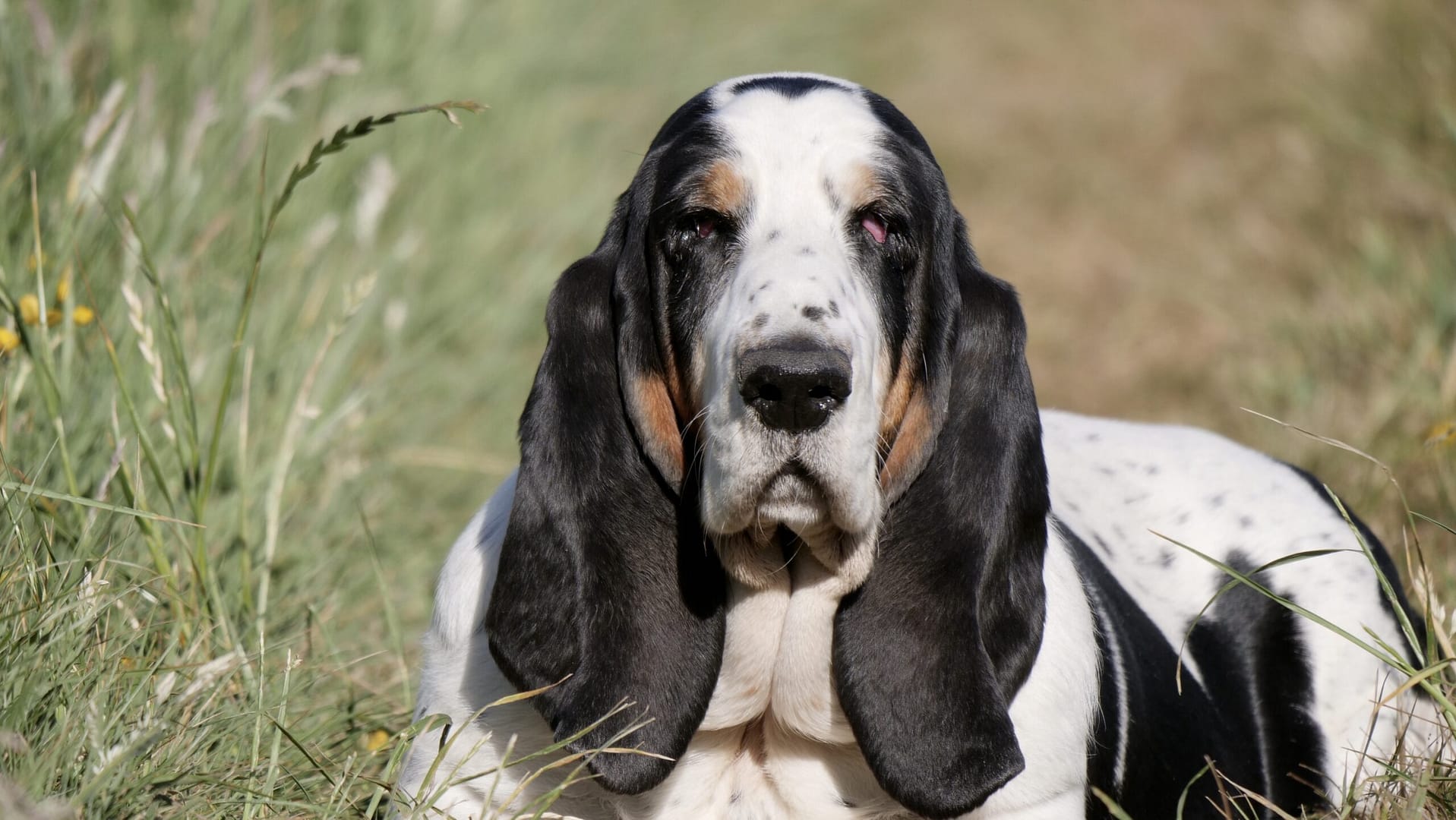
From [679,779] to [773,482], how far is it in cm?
74

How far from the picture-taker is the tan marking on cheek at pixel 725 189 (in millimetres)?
3061

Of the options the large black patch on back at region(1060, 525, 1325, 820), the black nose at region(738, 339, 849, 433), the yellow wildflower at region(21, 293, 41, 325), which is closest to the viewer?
the black nose at region(738, 339, 849, 433)

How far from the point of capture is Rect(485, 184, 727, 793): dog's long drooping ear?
2.99 metres

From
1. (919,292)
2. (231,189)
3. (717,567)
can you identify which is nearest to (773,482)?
(717,567)

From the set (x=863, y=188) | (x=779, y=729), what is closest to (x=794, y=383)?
(x=863, y=188)

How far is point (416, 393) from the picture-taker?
614 cm

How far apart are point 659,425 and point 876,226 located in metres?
0.61

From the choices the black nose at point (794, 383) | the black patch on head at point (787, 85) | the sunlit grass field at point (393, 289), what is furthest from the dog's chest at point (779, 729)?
the black patch on head at point (787, 85)

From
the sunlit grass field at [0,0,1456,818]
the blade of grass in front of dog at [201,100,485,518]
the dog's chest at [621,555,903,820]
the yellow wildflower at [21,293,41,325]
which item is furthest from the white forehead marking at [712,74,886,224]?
the yellow wildflower at [21,293,41,325]

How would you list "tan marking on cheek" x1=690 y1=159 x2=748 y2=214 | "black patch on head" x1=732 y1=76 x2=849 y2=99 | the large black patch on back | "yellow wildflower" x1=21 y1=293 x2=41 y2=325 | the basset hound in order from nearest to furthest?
1. the basset hound
2. "tan marking on cheek" x1=690 y1=159 x2=748 y2=214
3. "black patch on head" x1=732 y1=76 x2=849 y2=99
4. the large black patch on back
5. "yellow wildflower" x1=21 y1=293 x2=41 y2=325

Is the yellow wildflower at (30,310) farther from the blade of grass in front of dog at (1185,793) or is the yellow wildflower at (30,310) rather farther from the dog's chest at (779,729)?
the blade of grass in front of dog at (1185,793)

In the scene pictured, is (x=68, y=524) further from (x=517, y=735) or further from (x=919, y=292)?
(x=919, y=292)

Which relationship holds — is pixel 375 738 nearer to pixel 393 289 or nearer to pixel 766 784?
pixel 766 784

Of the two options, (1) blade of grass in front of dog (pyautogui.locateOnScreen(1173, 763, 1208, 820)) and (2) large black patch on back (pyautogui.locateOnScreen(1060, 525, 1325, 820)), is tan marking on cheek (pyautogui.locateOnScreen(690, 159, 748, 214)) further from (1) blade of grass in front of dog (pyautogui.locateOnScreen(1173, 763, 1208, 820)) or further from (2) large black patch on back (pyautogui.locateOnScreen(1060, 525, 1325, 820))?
(1) blade of grass in front of dog (pyautogui.locateOnScreen(1173, 763, 1208, 820))
